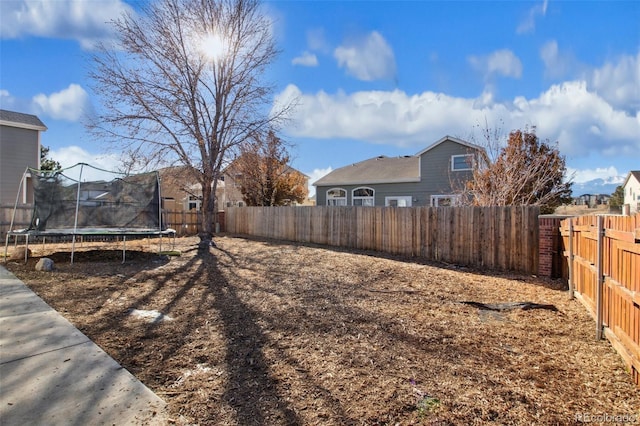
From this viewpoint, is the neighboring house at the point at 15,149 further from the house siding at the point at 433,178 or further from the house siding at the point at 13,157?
the house siding at the point at 433,178

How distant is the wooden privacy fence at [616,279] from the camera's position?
2461 millimetres

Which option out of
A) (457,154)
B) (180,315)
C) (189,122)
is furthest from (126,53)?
(457,154)

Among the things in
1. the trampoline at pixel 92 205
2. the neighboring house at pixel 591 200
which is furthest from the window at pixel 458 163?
the neighboring house at pixel 591 200

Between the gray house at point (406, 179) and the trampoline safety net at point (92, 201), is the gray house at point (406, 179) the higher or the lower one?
the higher one

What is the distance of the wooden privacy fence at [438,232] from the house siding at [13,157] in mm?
12746

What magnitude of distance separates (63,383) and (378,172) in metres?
18.3

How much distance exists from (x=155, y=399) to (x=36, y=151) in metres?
18.2

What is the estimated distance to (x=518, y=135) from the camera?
12.9m

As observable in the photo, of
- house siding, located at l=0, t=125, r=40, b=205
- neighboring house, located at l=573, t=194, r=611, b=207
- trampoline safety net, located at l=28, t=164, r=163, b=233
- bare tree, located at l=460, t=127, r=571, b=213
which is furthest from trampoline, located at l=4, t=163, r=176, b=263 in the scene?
neighboring house, located at l=573, t=194, r=611, b=207

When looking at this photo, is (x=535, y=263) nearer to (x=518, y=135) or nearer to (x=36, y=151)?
(x=518, y=135)

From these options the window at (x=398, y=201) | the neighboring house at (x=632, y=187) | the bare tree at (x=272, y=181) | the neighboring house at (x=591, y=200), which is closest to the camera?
the bare tree at (x=272, y=181)

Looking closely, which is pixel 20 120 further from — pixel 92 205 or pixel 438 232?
pixel 438 232

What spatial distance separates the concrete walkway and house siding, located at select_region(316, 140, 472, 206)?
1474 centimetres

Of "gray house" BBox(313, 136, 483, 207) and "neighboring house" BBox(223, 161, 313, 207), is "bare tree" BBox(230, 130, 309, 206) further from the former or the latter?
"gray house" BBox(313, 136, 483, 207)
